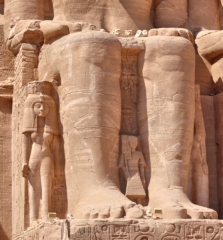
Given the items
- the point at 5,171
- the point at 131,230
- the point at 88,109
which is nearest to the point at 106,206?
the point at 131,230

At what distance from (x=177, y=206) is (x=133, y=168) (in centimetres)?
88

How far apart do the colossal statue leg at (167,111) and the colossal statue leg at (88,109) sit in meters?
0.38

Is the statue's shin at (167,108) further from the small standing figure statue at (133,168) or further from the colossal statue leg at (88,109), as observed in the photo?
the colossal statue leg at (88,109)

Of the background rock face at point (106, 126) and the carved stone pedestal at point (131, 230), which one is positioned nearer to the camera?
the carved stone pedestal at point (131, 230)

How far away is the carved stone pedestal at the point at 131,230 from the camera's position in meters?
9.70

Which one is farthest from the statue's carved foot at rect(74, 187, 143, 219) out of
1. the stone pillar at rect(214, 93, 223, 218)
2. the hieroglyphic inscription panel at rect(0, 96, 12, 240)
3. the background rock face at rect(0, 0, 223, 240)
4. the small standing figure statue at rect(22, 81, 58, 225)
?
the stone pillar at rect(214, 93, 223, 218)

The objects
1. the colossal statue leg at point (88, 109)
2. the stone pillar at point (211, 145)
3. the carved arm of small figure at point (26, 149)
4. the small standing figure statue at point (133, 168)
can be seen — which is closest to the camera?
the colossal statue leg at point (88, 109)

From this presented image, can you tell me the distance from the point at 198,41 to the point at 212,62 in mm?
335

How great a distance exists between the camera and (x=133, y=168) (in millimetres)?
10805

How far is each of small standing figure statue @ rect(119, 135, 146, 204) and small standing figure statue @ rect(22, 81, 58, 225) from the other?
0.86 m

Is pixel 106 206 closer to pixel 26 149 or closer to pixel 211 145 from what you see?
pixel 26 149

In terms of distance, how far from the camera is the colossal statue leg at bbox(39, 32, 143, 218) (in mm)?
10492

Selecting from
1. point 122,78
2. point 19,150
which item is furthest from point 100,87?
point 19,150

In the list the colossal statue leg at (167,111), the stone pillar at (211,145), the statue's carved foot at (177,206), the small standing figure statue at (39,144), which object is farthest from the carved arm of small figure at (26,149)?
the stone pillar at (211,145)
